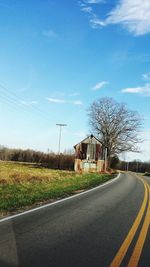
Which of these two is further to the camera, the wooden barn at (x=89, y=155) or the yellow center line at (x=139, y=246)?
the wooden barn at (x=89, y=155)

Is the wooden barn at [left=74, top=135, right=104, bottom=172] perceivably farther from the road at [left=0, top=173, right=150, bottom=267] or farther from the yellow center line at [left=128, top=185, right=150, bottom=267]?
the yellow center line at [left=128, top=185, right=150, bottom=267]

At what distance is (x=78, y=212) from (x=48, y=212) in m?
0.98

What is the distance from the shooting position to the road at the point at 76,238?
707cm

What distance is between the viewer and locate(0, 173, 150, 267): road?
278 inches

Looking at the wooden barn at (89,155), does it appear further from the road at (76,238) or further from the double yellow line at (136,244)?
the double yellow line at (136,244)

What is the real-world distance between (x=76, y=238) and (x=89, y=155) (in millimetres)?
62288

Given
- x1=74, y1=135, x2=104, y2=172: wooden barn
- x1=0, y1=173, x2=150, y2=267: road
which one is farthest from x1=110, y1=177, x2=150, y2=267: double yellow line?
x1=74, y1=135, x2=104, y2=172: wooden barn

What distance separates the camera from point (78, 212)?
13172 millimetres

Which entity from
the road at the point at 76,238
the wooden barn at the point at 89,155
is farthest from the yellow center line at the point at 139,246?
the wooden barn at the point at 89,155

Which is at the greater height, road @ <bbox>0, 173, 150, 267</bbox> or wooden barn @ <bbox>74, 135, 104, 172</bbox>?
wooden barn @ <bbox>74, 135, 104, 172</bbox>

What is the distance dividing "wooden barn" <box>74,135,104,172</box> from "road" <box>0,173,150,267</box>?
54171mm

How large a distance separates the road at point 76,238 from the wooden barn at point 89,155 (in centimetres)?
5417

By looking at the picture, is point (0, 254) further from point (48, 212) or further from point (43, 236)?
point (48, 212)

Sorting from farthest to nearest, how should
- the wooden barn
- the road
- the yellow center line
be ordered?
the wooden barn, the yellow center line, the road
